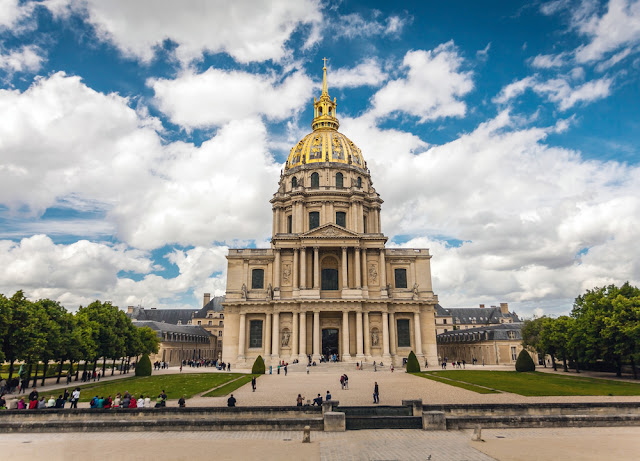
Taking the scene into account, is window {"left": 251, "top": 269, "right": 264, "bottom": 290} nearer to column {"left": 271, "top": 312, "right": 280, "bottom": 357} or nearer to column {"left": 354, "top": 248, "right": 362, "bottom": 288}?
column {"left": 271, "top": 312, "right": 280, "bottom": 357}

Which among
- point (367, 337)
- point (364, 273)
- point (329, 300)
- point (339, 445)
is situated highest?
point (364, 273)

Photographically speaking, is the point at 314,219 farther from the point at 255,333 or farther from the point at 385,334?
the point at 385,334

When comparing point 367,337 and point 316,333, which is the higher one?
point 316,333

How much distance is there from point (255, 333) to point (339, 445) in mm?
48180

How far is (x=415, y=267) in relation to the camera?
66.8m

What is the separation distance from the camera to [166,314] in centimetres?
11112

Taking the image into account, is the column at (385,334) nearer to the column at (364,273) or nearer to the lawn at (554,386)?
the column at (364,273)

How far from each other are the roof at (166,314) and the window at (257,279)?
164 feet

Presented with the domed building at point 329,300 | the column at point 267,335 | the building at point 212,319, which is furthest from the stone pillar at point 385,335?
the building at point 212,319

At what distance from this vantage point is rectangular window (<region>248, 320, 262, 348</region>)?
207 feet

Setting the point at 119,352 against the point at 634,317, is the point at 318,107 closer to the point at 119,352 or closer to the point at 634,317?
the point at 119,352

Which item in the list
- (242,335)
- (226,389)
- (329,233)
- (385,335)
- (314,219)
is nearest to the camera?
(226,389)

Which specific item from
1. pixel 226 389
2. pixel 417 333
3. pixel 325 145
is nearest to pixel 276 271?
pixel 417 333

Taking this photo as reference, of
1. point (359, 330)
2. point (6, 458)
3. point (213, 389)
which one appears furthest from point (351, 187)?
point (6, 458)
